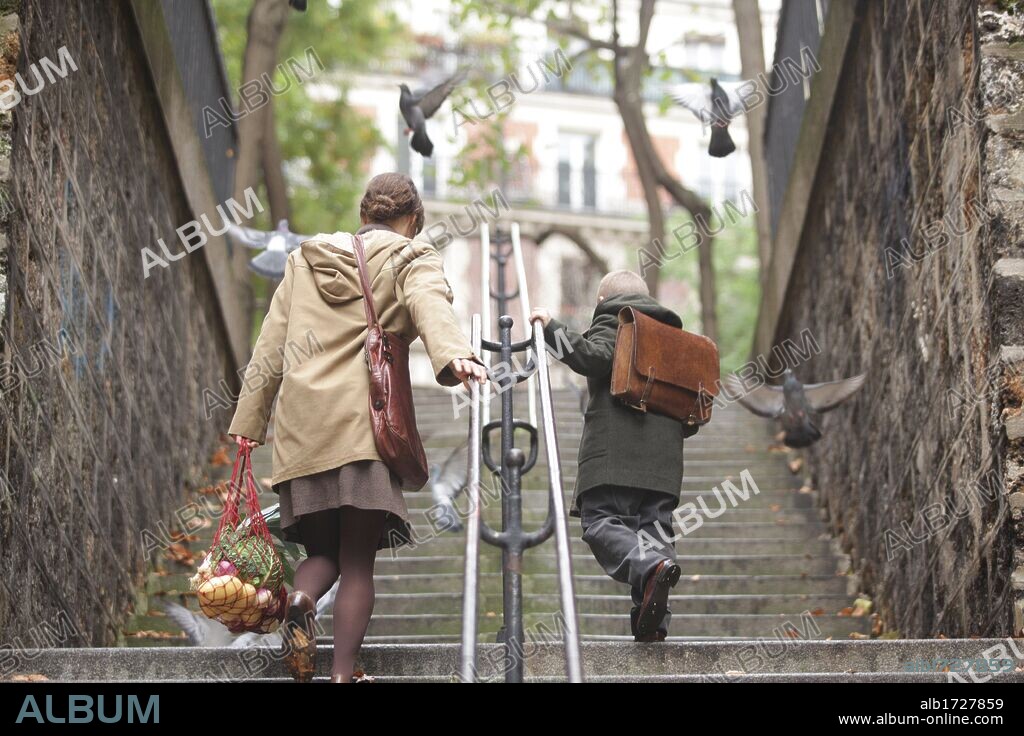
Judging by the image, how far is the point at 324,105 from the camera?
19.4 metres

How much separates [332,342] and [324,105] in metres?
15.5

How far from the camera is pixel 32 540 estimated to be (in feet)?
16.8

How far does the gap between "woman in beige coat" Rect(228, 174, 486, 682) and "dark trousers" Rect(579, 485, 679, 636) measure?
895mm

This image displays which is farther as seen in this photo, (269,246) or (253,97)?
(253,97)

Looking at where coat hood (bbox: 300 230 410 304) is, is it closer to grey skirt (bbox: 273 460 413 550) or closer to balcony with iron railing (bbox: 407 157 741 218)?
grey skirt (bbox: 273 460 413 550)

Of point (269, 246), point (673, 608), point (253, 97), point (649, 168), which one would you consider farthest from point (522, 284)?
point (649, 168)

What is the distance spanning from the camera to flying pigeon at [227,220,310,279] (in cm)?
942

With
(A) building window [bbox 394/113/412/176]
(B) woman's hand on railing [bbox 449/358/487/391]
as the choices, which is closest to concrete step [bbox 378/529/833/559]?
(B) woman's hand on railing [bbox 449/358/487/391]

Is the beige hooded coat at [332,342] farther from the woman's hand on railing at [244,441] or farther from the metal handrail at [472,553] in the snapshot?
the metal handrail at [472,553]

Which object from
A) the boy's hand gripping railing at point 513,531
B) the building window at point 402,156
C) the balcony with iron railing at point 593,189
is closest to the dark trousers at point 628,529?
the boy's hand gripping railing at point 513,531

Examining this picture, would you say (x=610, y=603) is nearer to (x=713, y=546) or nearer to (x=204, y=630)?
(x=713, y=546)

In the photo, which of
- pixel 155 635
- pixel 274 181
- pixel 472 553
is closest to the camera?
pixel 472 553

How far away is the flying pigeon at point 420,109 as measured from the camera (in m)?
9.56
